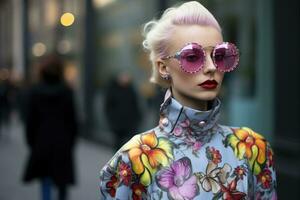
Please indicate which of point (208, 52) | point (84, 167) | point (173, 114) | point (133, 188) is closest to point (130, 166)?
point (133, 188)

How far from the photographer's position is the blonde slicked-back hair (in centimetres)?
218

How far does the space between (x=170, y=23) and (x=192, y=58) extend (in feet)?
0.55

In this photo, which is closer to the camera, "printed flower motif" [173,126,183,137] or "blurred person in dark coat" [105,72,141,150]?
"printed flower motif" [173,126,183,137]

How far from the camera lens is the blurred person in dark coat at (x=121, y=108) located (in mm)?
9711

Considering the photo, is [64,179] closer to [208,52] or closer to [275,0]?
[275,0]

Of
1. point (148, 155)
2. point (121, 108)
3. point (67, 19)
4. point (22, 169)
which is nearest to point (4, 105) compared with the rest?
point (67, 19)

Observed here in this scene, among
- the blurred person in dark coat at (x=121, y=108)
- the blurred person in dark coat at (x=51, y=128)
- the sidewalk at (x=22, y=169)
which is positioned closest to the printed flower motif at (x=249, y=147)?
the blurred person in dark coat at (x=51, y=128)

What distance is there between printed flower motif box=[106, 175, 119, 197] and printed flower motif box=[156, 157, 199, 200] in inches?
7.1

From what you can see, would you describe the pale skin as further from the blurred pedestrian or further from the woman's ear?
the blurred pedestrian

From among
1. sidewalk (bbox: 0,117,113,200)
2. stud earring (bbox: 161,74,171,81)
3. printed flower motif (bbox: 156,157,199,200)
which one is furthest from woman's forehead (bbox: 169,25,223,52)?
sidewalk (bbox: 0,117,113,200)

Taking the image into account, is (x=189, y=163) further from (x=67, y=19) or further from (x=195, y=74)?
(x=67, y=19)

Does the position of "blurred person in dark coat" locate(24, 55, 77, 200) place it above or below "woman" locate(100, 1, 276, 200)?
below

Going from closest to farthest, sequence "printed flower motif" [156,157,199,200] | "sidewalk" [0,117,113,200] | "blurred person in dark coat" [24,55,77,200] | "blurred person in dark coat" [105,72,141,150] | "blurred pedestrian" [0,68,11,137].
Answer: "printed flower motif" [156,157,199,200] < "blurred person in dark coat" [24,55,77,200] < "sidewalk" [0,117,113,200] < "blurred person in dark coat" [105,72,141,150] < "blurred pedestrian" [0,68,11,137]

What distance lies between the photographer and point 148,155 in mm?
2141
